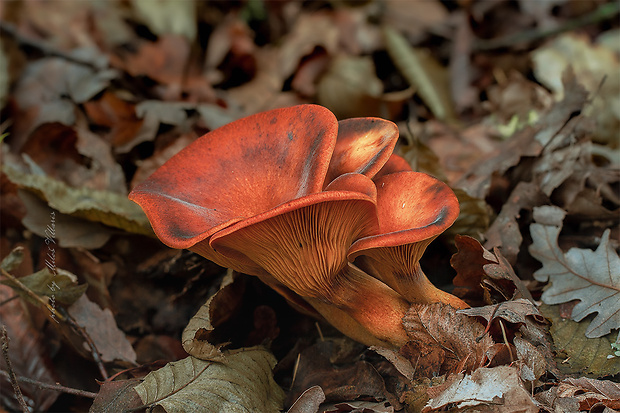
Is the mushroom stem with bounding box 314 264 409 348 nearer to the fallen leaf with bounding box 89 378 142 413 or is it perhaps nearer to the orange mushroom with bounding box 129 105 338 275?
the orange mushroom with bounding box 129 105 338 275

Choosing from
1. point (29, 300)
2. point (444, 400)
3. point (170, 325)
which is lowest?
point (170, 325)

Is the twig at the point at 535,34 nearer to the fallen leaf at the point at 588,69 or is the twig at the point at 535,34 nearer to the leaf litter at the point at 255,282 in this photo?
the fallen leaf at the point at 588,69

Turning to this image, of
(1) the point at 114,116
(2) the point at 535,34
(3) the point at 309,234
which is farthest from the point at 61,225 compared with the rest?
(2) the point at 535,34

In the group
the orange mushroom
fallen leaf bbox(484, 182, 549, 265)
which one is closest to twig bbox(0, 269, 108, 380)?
the orange mushroom

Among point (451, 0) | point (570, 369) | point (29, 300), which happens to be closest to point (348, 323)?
point (570, 369)

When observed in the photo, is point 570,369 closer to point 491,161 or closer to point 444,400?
point 444,400

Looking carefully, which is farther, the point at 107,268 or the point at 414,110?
the point at 414,110

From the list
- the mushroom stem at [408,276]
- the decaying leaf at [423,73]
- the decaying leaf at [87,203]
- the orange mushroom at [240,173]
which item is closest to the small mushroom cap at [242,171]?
the orange mushroom at [240,173]
